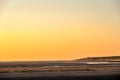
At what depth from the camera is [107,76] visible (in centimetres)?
116

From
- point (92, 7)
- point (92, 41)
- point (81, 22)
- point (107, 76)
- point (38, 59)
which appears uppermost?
point (92, 7)

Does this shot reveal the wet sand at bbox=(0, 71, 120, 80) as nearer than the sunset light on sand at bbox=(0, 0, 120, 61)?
Yes

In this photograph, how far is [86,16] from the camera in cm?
214

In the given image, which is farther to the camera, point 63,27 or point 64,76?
point 63,27

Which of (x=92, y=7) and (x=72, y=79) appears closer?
(x=72, y=79)

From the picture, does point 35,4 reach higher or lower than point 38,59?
higher

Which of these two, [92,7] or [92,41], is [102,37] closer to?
[92,41]

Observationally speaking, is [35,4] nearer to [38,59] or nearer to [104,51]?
[38,59]

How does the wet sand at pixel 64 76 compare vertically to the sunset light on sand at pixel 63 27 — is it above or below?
below

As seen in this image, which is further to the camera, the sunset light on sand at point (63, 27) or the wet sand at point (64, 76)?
the sunset light on sand at point (63, 27)

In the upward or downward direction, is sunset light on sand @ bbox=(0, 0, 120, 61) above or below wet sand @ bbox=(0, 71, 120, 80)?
above

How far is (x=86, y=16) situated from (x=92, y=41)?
27cm

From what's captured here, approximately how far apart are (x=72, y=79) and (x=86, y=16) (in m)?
1.13

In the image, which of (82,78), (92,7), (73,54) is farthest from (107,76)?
(92,7)
